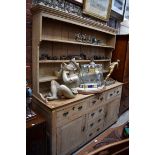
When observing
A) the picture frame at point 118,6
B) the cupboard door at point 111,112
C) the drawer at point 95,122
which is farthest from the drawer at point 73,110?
the picture frame at point 118,6

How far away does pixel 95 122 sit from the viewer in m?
2.24

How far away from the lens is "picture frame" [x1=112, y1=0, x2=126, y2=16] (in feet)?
9.62

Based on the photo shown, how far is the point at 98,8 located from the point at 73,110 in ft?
5.91

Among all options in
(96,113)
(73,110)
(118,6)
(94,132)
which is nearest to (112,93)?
(96,113)

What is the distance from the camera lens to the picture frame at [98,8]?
232cm

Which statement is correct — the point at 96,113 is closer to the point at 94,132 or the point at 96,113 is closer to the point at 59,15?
the point at 94,132

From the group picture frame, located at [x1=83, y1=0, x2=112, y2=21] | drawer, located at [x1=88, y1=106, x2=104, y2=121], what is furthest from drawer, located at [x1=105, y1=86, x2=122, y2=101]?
picture frame, located at [x1=83, y1=0, x2=112, y2=21]

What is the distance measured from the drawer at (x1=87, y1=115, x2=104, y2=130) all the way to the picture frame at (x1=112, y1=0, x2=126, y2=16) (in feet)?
6.99

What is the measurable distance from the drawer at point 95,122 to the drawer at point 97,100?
261 millimetres
